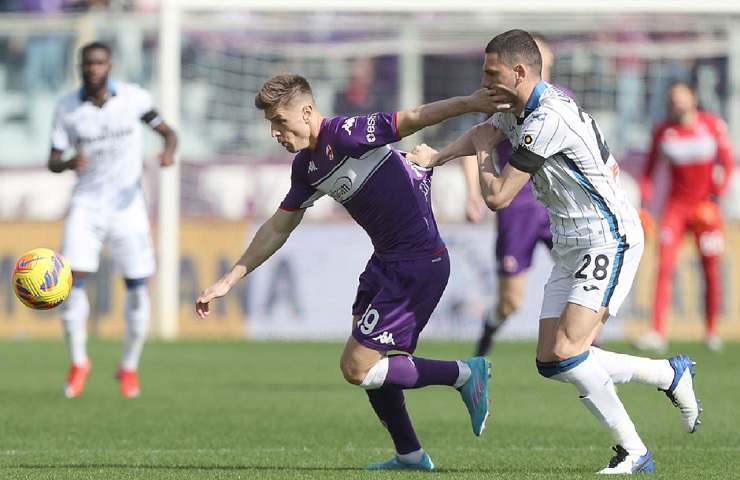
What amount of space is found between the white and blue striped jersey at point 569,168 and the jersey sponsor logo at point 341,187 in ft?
2.57

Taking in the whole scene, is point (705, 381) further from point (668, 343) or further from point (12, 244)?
point (12, 244)

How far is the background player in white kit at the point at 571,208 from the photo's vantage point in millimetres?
6887

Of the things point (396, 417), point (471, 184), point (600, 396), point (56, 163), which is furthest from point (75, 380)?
point (600, 396)

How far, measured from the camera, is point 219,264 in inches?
711

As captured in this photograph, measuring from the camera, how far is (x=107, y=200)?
468 inches

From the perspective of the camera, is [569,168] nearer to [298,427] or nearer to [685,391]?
[685,391]

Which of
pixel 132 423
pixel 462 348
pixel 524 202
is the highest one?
pixel 524 202

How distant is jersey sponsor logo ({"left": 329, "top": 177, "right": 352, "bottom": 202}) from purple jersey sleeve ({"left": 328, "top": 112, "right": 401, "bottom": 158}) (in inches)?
6.0

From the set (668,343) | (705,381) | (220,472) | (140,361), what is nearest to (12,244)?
(140,361)

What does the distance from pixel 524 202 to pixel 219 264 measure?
21.3ft

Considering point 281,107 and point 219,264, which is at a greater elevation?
point 281,107

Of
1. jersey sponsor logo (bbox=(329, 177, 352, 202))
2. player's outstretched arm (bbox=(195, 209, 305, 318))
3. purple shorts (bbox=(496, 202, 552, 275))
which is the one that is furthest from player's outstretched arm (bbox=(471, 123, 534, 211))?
purple shorts (bbox=(496, 202, 552, 275))

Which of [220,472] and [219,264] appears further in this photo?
[219,264]

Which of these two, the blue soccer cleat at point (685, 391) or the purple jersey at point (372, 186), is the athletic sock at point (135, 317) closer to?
the purple jersey at point (372, 186)
